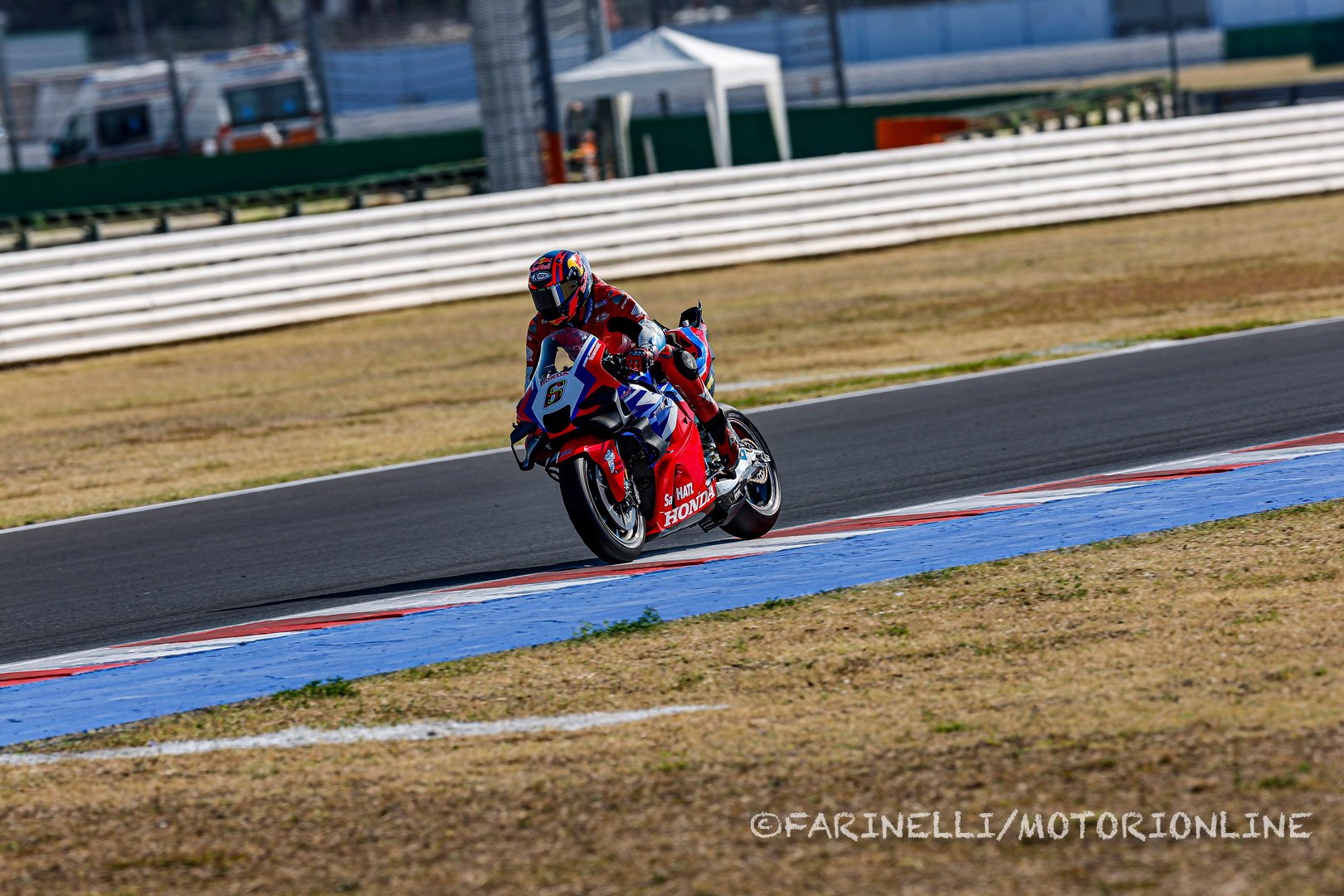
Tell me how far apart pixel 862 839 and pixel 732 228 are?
58.9ft

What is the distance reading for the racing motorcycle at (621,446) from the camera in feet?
23.5

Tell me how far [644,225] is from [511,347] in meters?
4.69

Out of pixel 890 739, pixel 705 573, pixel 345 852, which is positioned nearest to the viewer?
pixel 345 852

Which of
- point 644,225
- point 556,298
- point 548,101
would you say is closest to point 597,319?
point 556,298

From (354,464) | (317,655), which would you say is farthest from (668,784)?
(354,464)

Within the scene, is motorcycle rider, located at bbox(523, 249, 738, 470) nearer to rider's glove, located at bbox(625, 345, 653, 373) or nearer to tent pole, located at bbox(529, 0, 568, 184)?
rider's glove, located at bbox(625, 345, 653, 373)

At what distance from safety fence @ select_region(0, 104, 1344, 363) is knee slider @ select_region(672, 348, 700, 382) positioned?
12524mm

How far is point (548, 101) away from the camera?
79.8 feet

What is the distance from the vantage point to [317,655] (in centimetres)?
641

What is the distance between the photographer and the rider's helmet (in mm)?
7289

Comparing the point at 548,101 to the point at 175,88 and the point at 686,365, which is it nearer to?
the point at 175,88

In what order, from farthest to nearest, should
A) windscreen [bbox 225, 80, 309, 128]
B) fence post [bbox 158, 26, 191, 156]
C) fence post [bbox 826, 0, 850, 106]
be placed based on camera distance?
windscreen [bbox 225, 80, 309, 128] → fence post [bbox 158, 26, 191, 156] → fence post [bbox 826, 0, 850, 106]

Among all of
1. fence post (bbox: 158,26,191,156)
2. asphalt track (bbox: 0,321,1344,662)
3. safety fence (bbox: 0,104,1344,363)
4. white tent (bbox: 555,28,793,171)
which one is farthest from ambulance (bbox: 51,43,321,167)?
asphalt track (bbox: 0,321,1344,662)

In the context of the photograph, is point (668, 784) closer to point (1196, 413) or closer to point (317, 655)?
point (317, 655)
